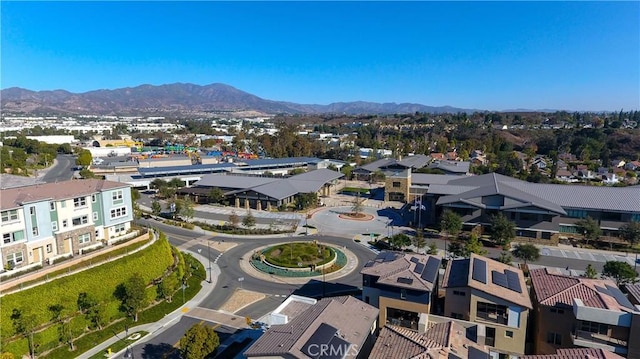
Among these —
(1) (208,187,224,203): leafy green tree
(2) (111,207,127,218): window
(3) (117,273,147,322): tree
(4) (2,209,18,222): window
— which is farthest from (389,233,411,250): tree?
(4) (2,209,18,222): window

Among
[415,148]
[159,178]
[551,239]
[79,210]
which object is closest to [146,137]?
[159,178]

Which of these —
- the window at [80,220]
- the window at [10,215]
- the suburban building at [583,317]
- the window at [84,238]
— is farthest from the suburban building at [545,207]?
the window at [10,215]

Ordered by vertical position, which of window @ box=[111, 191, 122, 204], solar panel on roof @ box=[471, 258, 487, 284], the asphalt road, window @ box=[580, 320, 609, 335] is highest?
window @ box=[111, 191, 122, 204]

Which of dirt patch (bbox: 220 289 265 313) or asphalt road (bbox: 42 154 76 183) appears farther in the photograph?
asphalt road (bbox: 42 154 76 183)

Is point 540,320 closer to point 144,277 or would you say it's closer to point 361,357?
point 361,357

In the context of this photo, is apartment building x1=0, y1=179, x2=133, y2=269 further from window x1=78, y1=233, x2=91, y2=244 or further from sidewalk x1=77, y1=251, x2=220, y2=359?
sidewalk x1=77, y1=251, x2=220, y2=359

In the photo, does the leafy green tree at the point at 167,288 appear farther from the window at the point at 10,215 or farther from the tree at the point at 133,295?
the window at the point at 10,215
